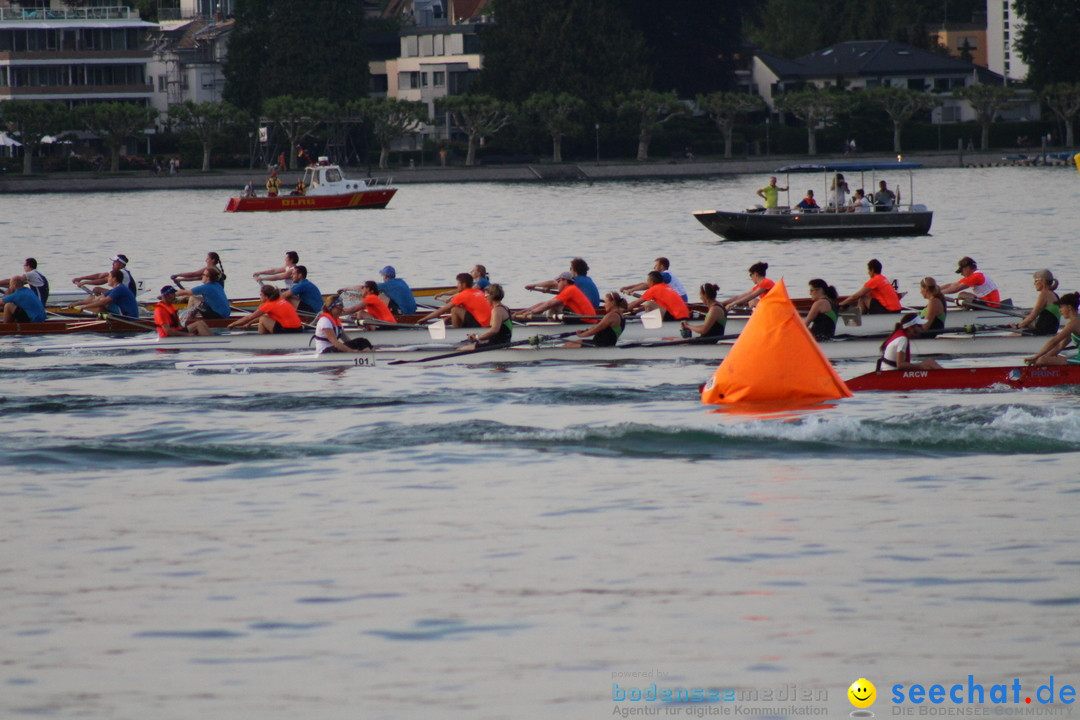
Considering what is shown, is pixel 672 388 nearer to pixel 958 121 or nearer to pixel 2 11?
pixel 958 121

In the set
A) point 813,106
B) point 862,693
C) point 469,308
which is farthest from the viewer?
point 813,106

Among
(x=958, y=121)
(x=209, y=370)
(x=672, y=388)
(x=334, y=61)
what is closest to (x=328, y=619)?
(x=672, y=388)

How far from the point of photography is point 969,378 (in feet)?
62.7

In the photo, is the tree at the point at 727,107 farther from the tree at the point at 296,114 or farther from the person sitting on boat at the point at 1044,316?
the person sitting on boat at the point at 1044,316

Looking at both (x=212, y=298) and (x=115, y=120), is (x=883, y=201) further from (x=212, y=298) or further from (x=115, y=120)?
(x=115, y=120)

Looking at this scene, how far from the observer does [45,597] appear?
12.1m

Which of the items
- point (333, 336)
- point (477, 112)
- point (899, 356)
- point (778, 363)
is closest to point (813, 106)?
point (477, 112)

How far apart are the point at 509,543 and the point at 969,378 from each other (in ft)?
26.3

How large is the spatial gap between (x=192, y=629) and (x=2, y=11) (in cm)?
11317

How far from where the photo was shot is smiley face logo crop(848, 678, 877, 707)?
952 cm

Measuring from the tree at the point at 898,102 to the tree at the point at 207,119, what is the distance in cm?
4063

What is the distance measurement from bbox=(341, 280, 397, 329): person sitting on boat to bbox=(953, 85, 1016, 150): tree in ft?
275

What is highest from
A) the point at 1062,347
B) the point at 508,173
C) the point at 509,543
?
the point at 508,173

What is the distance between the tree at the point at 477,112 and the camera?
315 ft
